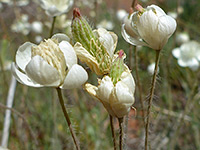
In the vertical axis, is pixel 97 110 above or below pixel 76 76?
below

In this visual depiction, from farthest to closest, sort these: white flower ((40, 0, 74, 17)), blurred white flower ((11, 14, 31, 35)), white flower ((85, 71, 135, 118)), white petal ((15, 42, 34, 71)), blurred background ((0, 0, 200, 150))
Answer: blurred white flower ((11, 14, 31, 35)) < blurred background ((0, 0, 200, 150)) < white flower ((40, 0, 74, 17)) < white petal ((15, 42, 34, 71)) < white flower ((85, 71, 135, 118))

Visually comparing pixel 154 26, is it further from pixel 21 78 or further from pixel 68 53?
pixel 21 78

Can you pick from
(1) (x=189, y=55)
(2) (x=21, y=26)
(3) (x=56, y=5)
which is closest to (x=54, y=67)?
(3) (x=56, y=5)

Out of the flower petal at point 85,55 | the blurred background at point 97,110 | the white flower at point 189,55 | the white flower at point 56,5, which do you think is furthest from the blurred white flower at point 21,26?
the flower petal at point 85,55

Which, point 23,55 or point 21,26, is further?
point 21,26

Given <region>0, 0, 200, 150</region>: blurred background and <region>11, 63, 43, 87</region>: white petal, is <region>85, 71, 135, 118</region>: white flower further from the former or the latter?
<region>0, 0, 200, 150</region>: blurred background

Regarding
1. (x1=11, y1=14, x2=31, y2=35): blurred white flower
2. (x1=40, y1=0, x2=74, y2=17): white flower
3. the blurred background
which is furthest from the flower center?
(x1=11, y1=14, x2=31, y2=35): blurred white flower

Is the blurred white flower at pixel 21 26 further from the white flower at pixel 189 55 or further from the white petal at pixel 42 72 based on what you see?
the white petal at pixel 42 72
